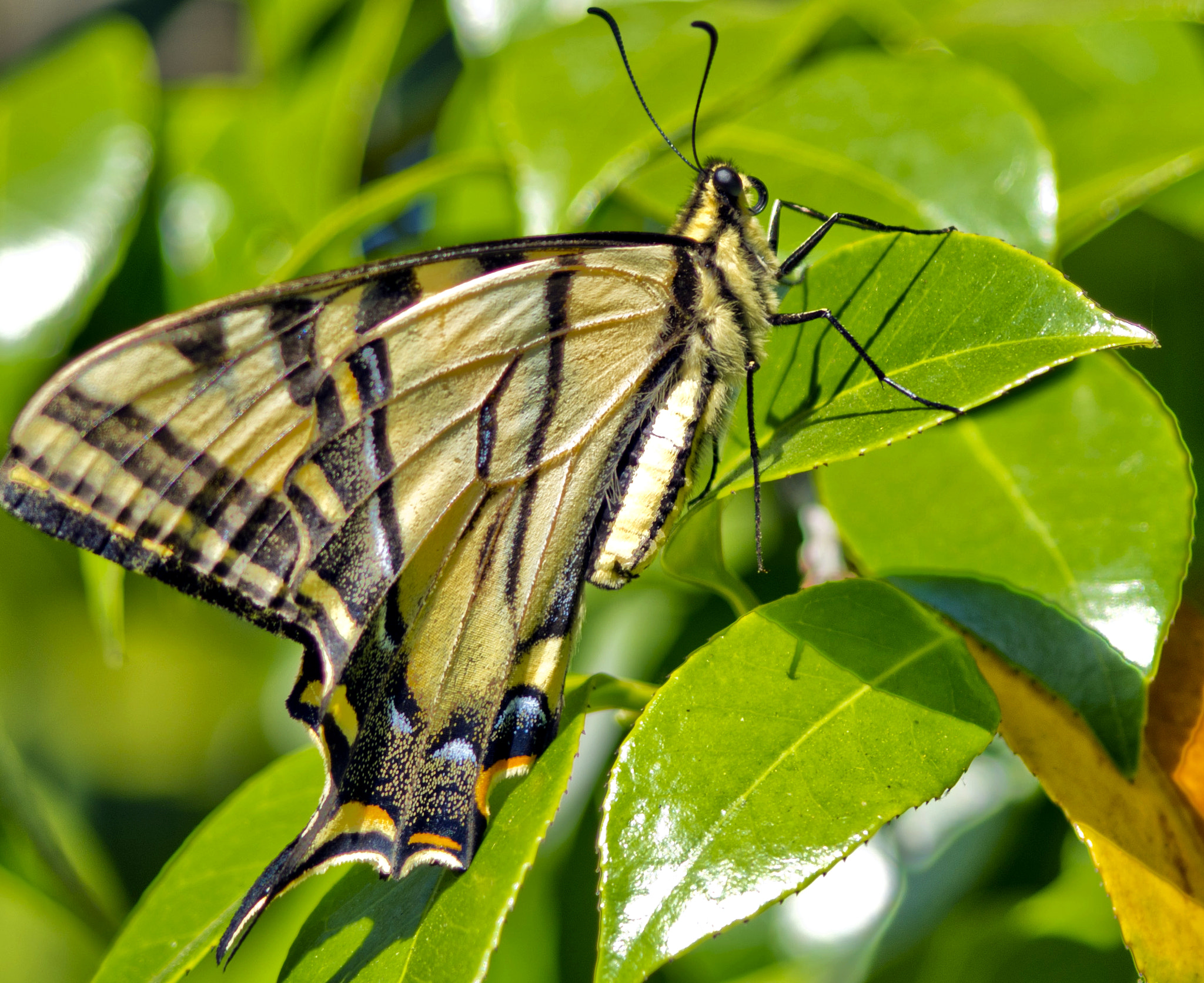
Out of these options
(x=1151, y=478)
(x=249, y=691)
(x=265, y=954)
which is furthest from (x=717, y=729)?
(x=249, y=691)

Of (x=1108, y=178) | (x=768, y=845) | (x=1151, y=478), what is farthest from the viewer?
(x=1108, y=178)

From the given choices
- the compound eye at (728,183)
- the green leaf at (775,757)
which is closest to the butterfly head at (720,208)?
the compound eye at (728,183)

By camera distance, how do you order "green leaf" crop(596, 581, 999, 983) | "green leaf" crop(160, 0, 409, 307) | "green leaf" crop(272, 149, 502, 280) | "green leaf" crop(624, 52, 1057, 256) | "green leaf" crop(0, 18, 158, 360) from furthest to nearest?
"green leaf" crop(160, 0, 409, 307) < "green leaf" crop(0, 18, 158, 360) < "green leaf" crop(272, 149, 502, 280) < "green leaf" crop(624, 52, 1057, 256) < "green leaf" crop(596, 581, 999, 983)

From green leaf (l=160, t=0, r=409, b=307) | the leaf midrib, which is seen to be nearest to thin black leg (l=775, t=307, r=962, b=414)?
the leaf midrib

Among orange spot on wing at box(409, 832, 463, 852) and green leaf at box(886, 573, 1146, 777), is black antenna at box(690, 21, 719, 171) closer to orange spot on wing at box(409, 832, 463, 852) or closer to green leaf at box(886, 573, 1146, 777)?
green leaf at box(886, 573, 1146, 777)

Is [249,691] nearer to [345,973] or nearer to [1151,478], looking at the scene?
[345,973]

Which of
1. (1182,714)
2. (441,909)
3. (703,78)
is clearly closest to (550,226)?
(703,78)
